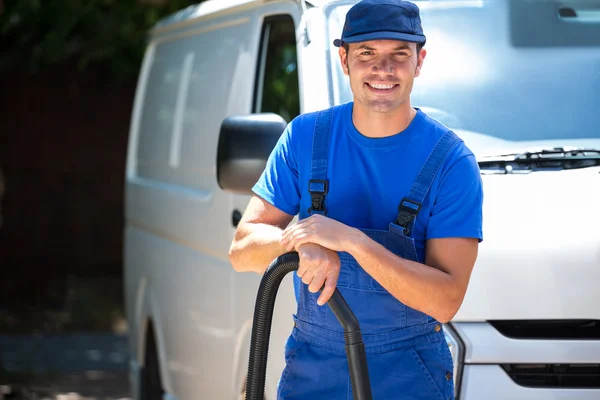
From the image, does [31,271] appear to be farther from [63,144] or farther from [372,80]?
[372,80]

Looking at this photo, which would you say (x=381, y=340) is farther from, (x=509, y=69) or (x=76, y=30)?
(x=76, y=30)

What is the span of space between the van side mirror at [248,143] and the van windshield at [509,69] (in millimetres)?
282

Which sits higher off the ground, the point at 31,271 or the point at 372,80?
the point at 372,80

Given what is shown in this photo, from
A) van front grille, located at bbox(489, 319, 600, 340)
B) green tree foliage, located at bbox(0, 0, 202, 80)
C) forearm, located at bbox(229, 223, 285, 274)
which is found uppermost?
green tree foliage, located at bbox(0, 0, 202, 80)

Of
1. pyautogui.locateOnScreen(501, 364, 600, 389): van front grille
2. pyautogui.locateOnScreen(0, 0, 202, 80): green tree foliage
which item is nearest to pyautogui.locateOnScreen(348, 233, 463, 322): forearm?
pyautogui.locateOnScreen(501, 364, 600, 389): van front grille

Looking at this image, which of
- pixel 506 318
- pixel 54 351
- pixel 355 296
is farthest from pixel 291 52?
pixel 54 351

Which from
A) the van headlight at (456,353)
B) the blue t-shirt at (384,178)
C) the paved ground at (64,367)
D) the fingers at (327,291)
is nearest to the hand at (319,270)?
the fingers at (327,291)

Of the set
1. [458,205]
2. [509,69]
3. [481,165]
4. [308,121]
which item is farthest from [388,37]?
[509,69]

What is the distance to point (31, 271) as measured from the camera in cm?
1227

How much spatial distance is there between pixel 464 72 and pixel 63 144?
8706 mm

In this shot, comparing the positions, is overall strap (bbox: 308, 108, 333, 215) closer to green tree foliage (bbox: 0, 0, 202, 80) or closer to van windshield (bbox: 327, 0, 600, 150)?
van windshield (bbox: 327, 0, 600, 150)

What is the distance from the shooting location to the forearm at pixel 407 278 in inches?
108

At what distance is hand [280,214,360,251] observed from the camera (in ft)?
9.06

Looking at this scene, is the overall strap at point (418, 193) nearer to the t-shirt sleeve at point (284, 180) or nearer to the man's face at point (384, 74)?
the man's face at point (384, 74)
